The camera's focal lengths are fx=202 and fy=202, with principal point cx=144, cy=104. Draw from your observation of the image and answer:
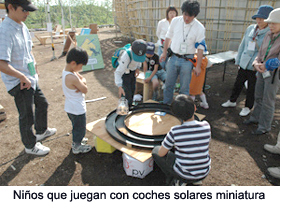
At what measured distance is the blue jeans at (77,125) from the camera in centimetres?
315

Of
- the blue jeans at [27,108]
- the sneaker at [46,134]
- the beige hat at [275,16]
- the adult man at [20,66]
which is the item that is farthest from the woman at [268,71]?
the sneaker at [46,134]

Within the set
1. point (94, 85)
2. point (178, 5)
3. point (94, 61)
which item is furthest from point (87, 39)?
point (178, 5)

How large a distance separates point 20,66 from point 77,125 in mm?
1167

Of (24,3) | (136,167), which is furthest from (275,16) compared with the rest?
(24,3)

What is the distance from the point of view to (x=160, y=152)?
245cm

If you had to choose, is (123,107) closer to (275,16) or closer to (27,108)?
→ (27,108)

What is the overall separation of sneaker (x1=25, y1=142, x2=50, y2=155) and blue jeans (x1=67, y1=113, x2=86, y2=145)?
0.55 m

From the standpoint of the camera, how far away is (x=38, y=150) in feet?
11.0

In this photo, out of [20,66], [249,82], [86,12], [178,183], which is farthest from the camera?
[86,12]

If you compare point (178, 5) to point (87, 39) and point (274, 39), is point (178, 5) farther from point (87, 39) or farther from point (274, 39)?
point (274, 39)

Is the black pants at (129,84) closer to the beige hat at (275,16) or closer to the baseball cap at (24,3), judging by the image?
the baseball cap at (24,3)

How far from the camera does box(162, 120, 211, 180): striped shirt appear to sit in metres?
2.15

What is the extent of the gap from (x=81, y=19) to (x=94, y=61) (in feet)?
115

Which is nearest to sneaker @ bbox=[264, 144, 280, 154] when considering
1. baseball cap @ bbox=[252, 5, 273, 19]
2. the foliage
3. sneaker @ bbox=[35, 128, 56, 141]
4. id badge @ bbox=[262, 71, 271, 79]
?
id badge @ bbox=[262, 71, 271, 79]
